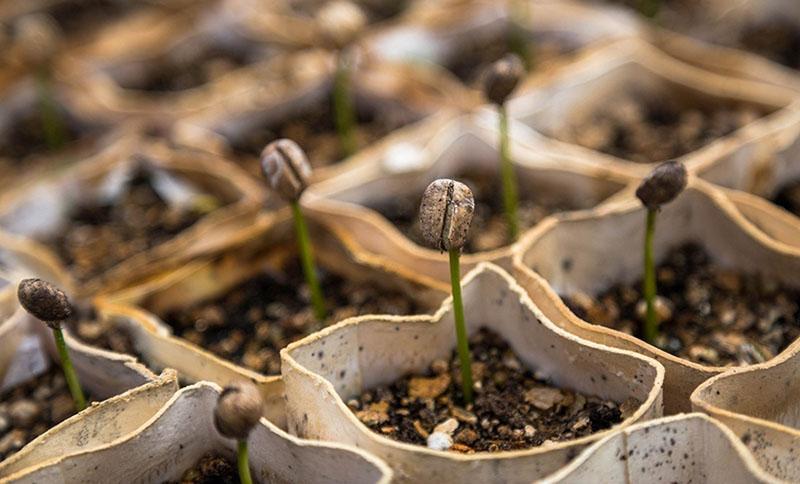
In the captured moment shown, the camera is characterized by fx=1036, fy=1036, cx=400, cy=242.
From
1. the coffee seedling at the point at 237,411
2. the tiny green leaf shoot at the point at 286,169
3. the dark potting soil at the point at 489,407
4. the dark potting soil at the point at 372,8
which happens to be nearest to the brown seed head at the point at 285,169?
the tiny green leaf shoot at the point at 286,169

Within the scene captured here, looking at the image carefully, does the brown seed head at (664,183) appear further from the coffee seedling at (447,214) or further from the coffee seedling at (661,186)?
the coffee seedling at (447,214)

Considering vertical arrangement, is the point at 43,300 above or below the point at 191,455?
above

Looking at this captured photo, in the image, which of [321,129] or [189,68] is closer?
[321,129]

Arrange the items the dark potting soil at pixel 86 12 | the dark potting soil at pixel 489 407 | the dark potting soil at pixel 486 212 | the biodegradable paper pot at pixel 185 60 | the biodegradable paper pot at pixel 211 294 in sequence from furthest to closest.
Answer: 1. the dark potting soil at pixel 86 12
2. the biodegradable paper pot at pixel 185 60
3. the dark potting soil at pixel 486 212
4. the biodegradable paper pot at pixel 211 294
5. the dark potting soil at pixel 489 407

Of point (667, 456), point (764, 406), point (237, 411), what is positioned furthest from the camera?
point (764, 406)

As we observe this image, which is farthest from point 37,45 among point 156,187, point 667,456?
point 667,456

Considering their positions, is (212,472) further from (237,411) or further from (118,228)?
(118,228)
